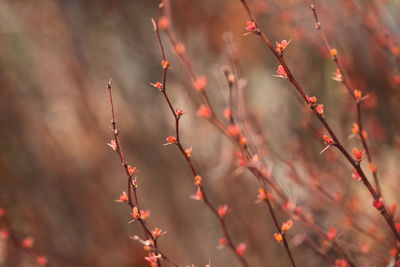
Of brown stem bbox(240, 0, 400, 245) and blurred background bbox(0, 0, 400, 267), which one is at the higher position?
blurred background bbox(0, 0, 400, 267)

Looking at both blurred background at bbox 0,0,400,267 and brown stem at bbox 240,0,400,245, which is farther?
blurred background at bbox 0,0,400,267

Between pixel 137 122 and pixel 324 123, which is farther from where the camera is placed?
pixel 137 122

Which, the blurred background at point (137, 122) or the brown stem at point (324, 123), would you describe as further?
the blurred background at point (137, 122)

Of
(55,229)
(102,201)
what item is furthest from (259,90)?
(55,229)

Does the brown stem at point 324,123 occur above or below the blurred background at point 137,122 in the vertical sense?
below

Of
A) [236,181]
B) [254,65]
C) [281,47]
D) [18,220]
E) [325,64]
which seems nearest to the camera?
[281,47]

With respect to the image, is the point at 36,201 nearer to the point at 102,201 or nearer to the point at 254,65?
the point at 102,201

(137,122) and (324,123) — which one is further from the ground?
(137,122)

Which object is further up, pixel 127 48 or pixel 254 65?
pixel 127 48
